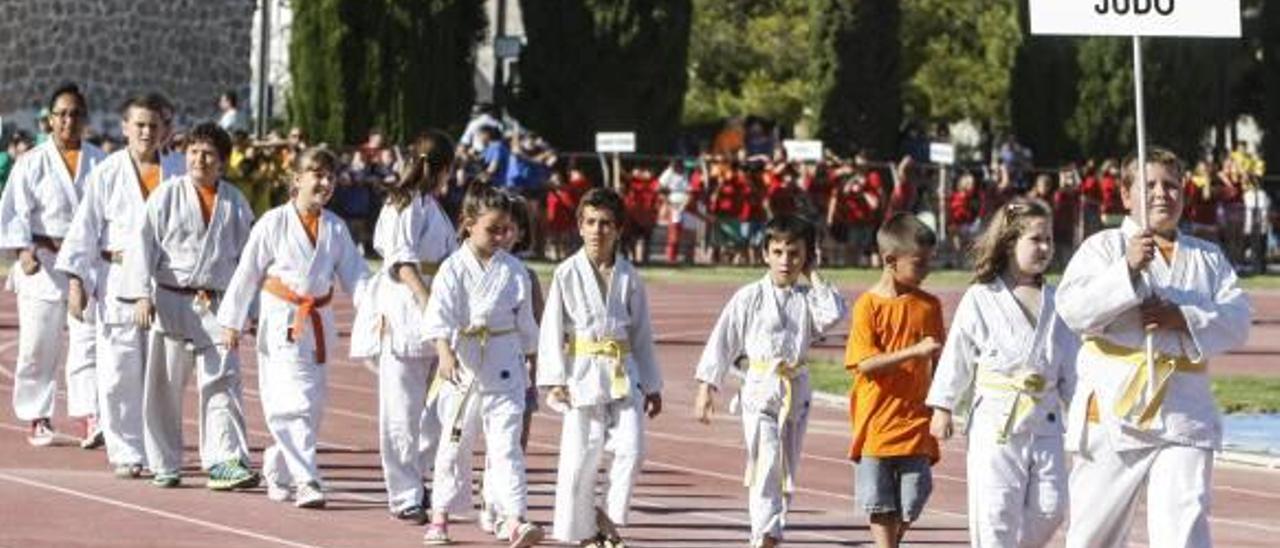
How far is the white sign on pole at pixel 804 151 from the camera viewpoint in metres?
47.1

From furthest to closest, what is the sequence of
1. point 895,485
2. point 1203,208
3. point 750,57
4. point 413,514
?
point 750,57 < point 1203,208 < point 413,514 < point 895,485

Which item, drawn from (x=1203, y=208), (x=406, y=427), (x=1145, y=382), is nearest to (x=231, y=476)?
(x=406, y=427)

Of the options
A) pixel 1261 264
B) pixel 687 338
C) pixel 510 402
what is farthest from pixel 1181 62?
pixel 510 402

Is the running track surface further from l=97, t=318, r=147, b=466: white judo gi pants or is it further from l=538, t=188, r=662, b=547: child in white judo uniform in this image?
l=538, t=188, r=662, b=547: child in white judo uniform

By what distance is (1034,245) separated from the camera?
44.2ft

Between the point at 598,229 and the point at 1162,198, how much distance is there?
3.59 m

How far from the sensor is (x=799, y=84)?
222 feet

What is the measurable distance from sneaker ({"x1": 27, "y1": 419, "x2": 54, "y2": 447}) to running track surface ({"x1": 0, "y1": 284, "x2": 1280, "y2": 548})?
7cm

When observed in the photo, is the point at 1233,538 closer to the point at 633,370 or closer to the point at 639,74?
the point at 633,370

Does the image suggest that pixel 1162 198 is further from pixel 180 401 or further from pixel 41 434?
pixel 41 434

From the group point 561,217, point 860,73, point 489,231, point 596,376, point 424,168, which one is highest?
point 860,73

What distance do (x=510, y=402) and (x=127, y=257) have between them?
9.97 feet

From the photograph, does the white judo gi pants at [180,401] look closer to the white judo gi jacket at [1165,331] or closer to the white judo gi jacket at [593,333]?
the white judo gi jacket at [593,333]

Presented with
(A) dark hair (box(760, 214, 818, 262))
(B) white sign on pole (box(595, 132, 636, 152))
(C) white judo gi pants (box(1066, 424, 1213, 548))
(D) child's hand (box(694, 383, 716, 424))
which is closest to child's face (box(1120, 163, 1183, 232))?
(C) white judo gi pants (box(1066, 424, 1213, 548))
